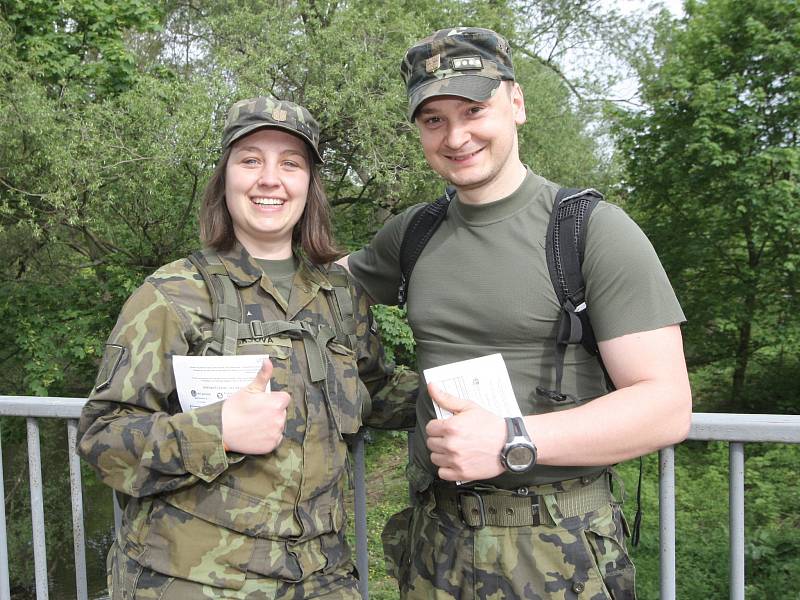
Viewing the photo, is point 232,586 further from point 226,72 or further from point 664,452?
point 226,72

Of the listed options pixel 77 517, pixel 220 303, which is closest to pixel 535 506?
pixel 220 303

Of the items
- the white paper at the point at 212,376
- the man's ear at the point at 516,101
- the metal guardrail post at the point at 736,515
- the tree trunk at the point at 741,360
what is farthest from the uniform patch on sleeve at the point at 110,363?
the tree trunk at the point at 741,360

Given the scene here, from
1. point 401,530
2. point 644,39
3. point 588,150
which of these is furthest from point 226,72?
point 644,39

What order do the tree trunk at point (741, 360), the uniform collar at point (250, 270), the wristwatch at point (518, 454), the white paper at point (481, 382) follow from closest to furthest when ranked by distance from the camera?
the wristwatch at point (518, 454)
the white paper at point (481, 382)
the uniform collar at point (250, 270)
the tree trunk at point (741, 360)

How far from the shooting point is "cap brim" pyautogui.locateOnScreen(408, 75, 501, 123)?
6.50 ft

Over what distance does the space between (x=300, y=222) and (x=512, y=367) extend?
912 mm

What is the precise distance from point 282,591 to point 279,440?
0.42 meters

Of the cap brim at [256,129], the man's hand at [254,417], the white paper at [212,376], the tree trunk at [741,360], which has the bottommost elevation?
the tree trunk at [741,360]

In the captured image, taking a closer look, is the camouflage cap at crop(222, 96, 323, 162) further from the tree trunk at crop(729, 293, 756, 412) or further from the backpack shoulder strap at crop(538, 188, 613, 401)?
the tree trunk at crop(729, 293, 756, 412)

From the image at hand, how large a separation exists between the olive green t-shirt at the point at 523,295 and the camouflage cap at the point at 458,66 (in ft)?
0.99

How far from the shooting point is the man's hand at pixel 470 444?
1.70 m

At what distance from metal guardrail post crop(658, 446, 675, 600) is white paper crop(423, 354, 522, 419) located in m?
0.51

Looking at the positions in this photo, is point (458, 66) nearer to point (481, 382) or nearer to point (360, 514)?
point (481, 382)

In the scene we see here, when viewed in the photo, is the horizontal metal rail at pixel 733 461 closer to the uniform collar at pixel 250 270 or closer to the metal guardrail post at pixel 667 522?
the metal guardrail post at pixel 667 522
